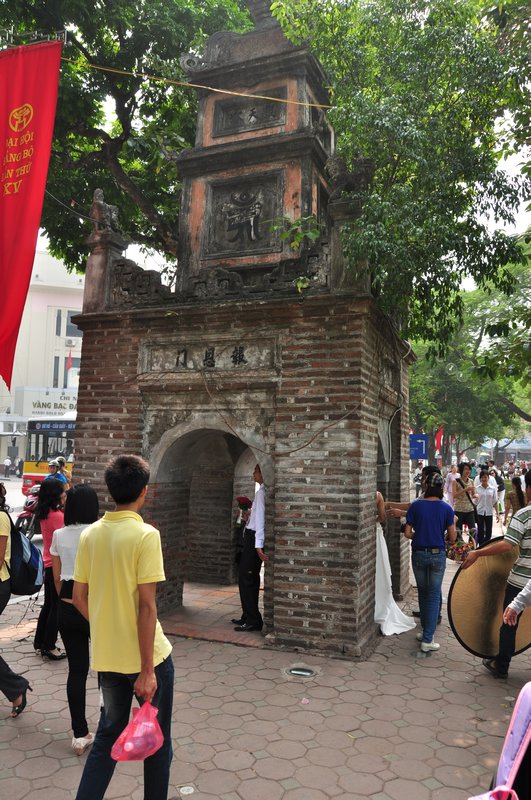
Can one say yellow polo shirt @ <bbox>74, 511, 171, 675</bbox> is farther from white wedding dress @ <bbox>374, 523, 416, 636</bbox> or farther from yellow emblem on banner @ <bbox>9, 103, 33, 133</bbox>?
yellow emblem on banner @ <bbox>9, 103, 33, 133</bbox>

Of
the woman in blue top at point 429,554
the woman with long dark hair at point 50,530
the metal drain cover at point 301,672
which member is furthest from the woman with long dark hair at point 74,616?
the woman in blue top at point 429,554

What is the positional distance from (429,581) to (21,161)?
6438 mm

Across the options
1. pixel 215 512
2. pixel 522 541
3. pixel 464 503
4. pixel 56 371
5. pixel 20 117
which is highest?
pixel 56 371

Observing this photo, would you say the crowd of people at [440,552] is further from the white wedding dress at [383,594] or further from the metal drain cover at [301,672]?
the metal drain cover at [301,672]

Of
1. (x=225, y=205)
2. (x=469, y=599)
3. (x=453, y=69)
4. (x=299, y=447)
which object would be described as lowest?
(x=469, y=599)

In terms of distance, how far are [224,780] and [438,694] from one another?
238 centimetres

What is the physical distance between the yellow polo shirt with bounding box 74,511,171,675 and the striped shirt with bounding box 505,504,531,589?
366 centimetres

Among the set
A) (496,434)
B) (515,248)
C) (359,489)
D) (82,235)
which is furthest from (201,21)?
(496,434)

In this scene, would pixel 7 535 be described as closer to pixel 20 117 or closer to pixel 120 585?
pixel 120 585

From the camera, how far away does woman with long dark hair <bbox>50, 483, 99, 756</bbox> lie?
395cm

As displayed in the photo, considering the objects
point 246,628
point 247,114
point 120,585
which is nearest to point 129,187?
point 247,114

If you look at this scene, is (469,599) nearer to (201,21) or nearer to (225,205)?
(225,205)

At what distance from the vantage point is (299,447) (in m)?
6.15

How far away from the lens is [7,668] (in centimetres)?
435
